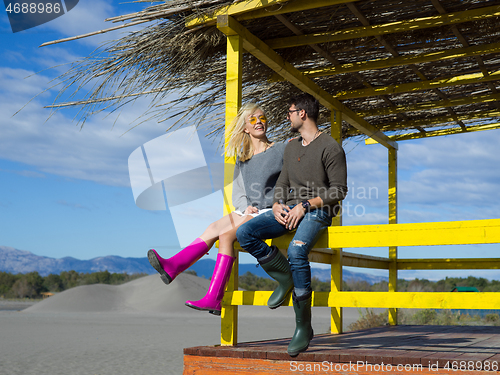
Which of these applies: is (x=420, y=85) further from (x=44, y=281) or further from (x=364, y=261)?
(x=44, y=281)

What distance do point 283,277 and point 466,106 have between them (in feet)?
15.5

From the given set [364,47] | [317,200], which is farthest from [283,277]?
[364,47]

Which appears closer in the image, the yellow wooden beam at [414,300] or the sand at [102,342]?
the yellow wooden beam at [414,300]

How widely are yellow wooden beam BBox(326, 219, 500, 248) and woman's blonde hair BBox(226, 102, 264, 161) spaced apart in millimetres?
1001

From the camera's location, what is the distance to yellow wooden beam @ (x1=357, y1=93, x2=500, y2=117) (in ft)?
20.4

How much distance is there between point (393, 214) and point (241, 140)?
423cm

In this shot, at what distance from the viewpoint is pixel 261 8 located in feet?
13.9

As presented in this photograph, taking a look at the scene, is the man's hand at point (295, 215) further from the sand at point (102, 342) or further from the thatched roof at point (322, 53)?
the sand at point (102, 342)

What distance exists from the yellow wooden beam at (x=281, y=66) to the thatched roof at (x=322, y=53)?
4.2 inches

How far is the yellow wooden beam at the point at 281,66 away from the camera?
168 inches

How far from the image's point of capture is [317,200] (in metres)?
3.47

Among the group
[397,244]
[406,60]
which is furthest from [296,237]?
[406,60]

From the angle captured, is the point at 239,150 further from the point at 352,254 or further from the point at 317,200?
the point at 352,254

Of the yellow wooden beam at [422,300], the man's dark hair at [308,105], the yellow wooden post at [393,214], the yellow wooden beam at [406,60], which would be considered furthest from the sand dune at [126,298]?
the yellow wooden beam at [422,300]
